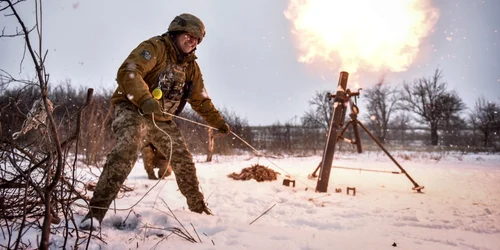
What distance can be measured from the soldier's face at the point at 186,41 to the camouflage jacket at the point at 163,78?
0.08 m

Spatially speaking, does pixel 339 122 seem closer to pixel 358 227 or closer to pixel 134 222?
pixel 358 227

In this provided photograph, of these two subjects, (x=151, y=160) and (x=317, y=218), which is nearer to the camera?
(x=317, y=218)

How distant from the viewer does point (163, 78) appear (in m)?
3.21

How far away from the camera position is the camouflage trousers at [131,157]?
2.54 meters

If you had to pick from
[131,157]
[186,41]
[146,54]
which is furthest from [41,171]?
[186,41]

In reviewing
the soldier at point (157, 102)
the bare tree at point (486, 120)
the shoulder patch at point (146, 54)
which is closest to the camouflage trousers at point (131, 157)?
the soldier at point (157, 102)

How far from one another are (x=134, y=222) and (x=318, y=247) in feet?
5.29

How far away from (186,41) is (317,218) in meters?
2.60

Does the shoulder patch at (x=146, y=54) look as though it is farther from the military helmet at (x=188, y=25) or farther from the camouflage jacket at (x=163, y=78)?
the military helmet at (x=188, y=25)

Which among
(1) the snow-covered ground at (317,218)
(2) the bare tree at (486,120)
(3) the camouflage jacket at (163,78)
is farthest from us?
(2) the bare tree at (486,120)

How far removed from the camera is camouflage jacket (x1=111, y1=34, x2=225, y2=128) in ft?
9.02

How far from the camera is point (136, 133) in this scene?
2818 millimetres

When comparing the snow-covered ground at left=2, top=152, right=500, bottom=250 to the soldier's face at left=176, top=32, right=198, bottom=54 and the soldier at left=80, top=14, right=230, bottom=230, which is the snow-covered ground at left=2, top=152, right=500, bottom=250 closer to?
the soldier at left=80, top=14, right=230, bottom=230

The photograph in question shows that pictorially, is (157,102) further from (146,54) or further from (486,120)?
(486,120)
